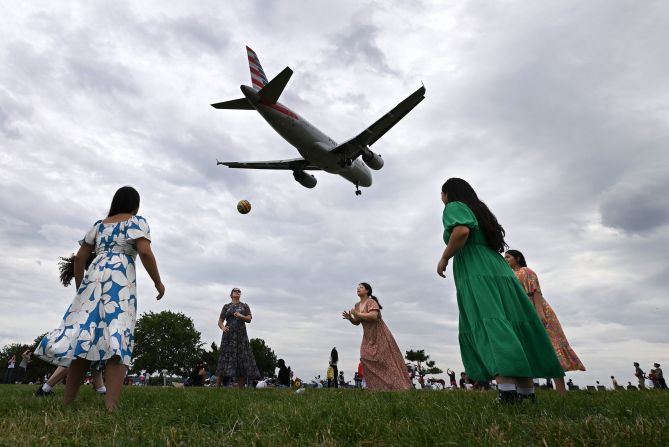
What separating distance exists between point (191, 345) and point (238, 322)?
62.0 meters

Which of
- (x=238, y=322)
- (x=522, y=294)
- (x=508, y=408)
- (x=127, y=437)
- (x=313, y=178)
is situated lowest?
(x=127, y=437)

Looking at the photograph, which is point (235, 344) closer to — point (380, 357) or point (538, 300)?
point (380, 357)

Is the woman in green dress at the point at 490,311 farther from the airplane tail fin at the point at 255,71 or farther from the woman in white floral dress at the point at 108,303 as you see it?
the airplane tail fin at the point at 255,71

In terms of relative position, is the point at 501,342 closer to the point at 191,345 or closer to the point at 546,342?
the point at 546,342

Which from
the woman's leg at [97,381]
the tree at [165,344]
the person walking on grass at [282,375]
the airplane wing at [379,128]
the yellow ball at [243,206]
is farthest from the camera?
the tree at [165,344]

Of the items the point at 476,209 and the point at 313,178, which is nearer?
the point at 476,209

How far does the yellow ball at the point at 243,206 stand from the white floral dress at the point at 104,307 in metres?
12.6

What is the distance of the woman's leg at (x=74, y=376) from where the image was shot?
15.0ft

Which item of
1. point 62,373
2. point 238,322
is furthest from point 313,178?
point 62,373

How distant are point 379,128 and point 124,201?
2390 centimetres

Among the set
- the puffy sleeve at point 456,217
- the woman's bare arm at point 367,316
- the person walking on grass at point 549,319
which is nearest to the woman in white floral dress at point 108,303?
the puffy sleeve at point 456,217

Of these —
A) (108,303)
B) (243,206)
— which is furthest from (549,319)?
(243,206)

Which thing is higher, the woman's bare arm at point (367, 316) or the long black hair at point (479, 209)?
the long black hair at point (479, 209)

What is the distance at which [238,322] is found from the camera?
1076cm
